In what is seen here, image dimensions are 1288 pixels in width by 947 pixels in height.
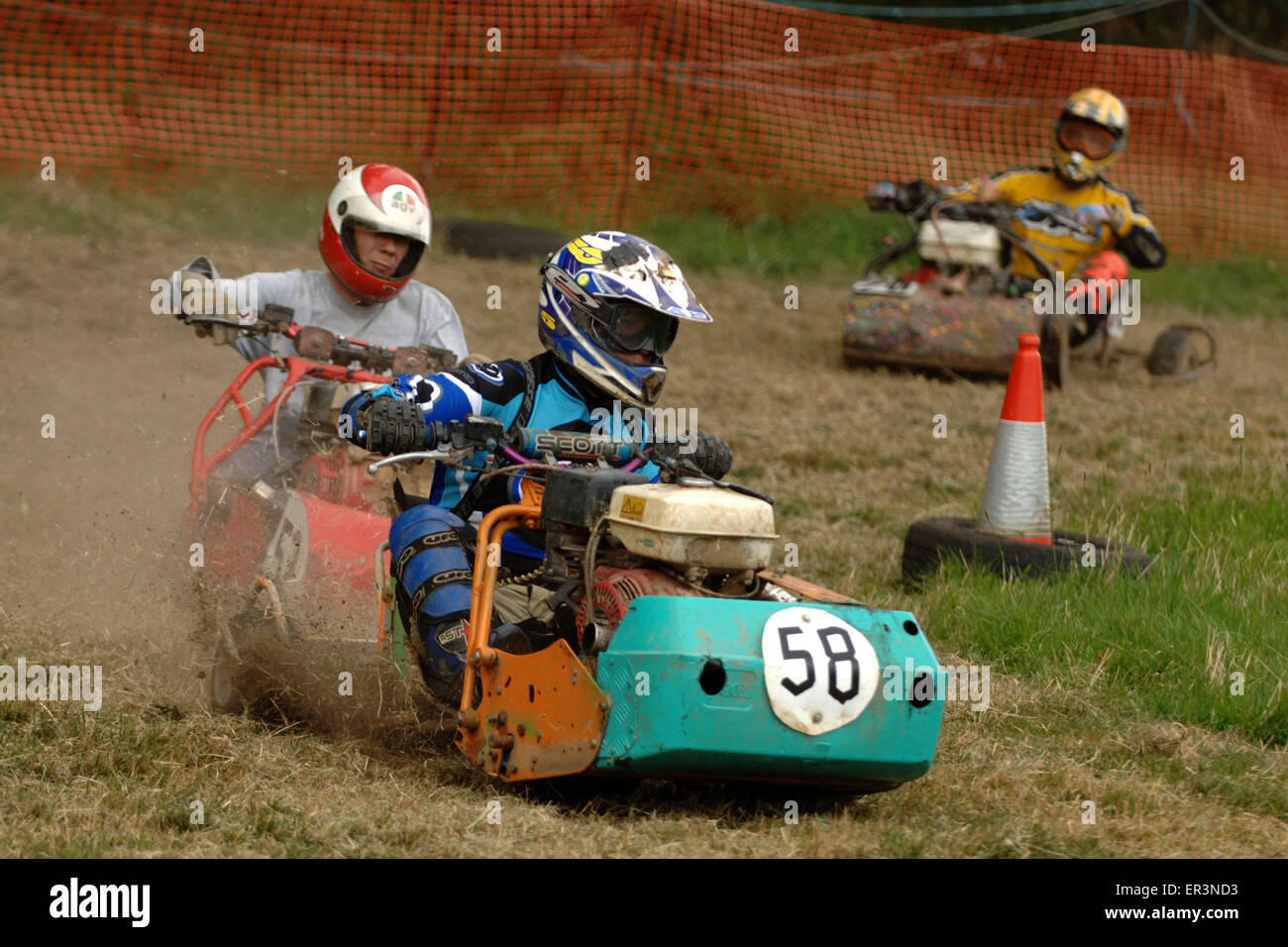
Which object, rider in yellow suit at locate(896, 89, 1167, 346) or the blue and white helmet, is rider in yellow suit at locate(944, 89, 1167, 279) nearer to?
rider in yellow suit at locate(896, 89, 1167, 346)

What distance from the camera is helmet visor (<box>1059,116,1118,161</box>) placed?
12.0m

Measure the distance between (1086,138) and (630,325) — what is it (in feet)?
26.7

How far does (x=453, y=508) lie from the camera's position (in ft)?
17.1

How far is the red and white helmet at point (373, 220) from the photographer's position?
23.0 feet

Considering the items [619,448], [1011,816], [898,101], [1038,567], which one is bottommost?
[1011,816]

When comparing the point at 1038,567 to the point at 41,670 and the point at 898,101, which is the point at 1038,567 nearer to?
the point at 41,670

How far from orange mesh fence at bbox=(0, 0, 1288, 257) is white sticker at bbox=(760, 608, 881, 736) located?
34.2 ft

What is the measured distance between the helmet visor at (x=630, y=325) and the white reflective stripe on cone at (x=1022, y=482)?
271 cm

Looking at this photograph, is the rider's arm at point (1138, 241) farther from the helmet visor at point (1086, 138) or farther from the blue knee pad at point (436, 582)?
the blue knee pad at point (436, 582)

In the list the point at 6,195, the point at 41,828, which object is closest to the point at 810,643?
the point at 41,828

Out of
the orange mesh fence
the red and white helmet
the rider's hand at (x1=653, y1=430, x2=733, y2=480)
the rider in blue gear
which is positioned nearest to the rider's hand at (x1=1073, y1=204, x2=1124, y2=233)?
the orange mesh fence

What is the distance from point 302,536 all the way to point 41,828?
5.26 ft

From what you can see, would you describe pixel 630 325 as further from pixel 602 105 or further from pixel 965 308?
pixel 602 105

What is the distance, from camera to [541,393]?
515 centimetres
